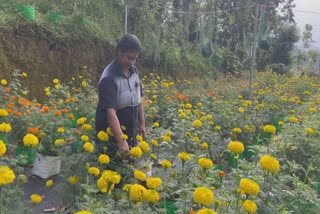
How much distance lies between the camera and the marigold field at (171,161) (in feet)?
6.37

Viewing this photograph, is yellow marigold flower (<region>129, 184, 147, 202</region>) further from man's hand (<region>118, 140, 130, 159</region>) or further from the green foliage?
the green foliage

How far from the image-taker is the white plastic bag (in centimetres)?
390

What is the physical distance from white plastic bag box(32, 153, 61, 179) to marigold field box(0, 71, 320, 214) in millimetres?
78

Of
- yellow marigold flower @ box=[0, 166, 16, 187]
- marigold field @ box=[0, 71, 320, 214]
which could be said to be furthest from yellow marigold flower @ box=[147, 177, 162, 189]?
yellow marigold flower @ box=[0, 166, 16, 187]

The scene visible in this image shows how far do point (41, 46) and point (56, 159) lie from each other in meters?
3.41

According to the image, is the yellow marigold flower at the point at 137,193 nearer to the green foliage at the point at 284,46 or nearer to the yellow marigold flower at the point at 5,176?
the yellow marigold flower at the point at 5,176

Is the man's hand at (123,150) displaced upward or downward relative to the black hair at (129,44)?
downward

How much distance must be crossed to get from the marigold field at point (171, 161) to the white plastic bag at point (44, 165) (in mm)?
78

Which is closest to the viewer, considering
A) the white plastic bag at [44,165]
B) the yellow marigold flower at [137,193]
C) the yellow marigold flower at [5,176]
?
the yellow marigold flower at [5,176]

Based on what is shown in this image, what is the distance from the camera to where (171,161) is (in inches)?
138

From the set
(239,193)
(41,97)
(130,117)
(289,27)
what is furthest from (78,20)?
(289,27)

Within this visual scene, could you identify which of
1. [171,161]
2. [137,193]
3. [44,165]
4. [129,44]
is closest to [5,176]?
[137,193]

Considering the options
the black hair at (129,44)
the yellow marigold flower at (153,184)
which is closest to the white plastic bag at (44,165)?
the black hair at (129,44)

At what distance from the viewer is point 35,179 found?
3.96 metres
